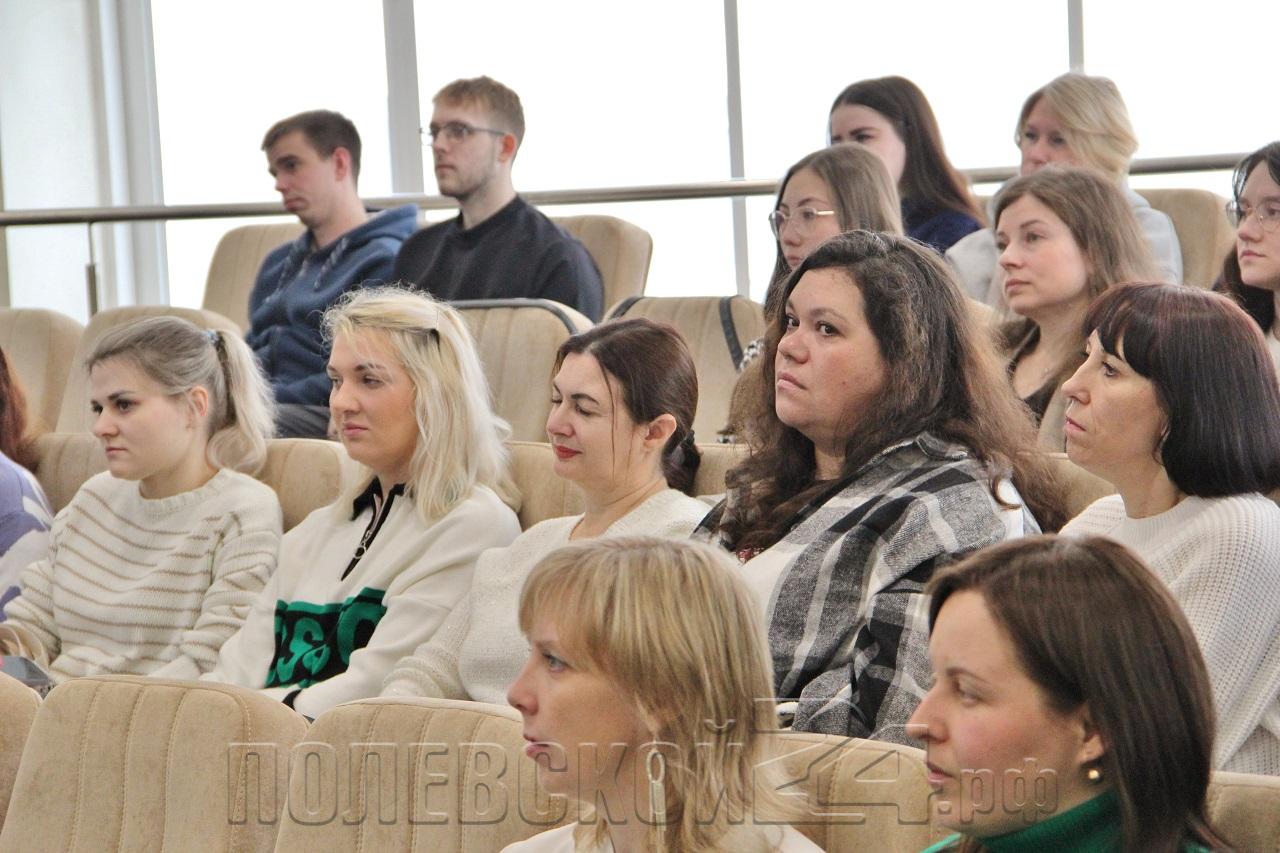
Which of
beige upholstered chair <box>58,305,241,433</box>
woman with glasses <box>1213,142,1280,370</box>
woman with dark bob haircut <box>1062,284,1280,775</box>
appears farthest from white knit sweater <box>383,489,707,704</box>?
beige upholstered chair <box>58,305,241,433</box>

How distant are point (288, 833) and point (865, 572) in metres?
0.68

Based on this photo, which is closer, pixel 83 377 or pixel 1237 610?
pixel 1237 610

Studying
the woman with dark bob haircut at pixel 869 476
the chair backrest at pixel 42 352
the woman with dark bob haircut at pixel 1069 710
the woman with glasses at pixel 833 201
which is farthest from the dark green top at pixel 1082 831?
the chair backrest at pixel 42 352

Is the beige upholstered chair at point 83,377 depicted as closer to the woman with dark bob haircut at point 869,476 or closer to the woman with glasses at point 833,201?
the woman with glasses at point 833,201

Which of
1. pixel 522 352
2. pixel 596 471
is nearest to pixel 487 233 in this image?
pixel 522 352

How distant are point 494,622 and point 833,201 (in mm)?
1120

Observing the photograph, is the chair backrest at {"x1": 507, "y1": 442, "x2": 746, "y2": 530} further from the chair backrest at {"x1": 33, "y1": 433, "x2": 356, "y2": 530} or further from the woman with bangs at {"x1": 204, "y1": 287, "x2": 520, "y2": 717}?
the chair backrest at {"x1": 33, "y1": 433, "x2": 356, "y2": 530}

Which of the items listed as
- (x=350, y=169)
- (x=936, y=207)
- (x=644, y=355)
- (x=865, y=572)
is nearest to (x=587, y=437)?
(x=644, y=355)

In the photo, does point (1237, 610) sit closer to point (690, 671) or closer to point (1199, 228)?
point (690, 671)

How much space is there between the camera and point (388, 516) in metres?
2.73

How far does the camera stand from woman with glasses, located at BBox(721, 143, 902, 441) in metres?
3.12

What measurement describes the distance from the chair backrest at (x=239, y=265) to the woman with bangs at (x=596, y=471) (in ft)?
8.52

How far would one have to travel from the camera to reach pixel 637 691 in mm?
1440

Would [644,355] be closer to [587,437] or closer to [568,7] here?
[587,437]
